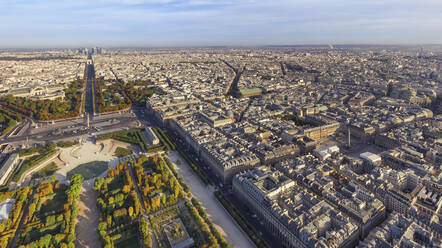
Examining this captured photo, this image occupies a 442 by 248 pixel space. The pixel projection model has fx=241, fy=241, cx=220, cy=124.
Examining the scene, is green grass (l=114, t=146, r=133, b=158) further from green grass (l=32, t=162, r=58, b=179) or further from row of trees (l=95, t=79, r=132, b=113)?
row of trees (l=95, t=79, r=132, b=113)

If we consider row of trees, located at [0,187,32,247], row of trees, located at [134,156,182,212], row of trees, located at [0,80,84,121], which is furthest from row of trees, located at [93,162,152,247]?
row of trees, located at [0,80,84,121]

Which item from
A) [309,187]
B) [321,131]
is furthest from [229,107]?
[309,187]

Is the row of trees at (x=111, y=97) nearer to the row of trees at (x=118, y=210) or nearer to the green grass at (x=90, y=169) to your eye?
the green grass at (x=90, y=169)

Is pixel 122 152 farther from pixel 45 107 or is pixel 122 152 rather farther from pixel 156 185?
pixel 45 107

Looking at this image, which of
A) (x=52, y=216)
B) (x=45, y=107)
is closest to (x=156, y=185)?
(x=52, y=216)

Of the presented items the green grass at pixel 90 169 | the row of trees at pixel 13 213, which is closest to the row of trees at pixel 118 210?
the green grass at pixel 90 169

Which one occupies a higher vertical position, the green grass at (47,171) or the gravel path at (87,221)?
the green grass at (47,171)
